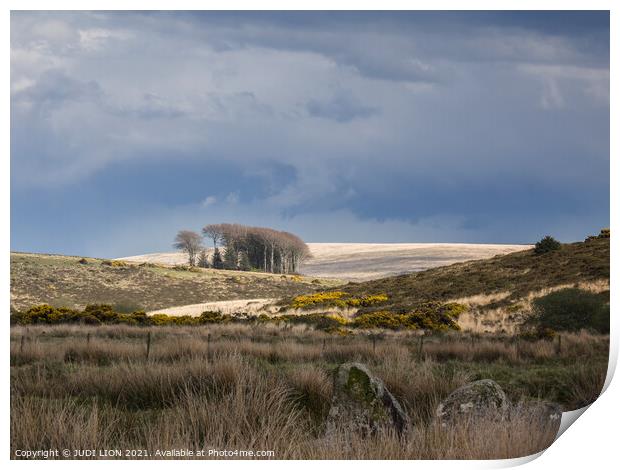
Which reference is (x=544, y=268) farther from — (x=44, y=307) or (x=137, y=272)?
(x=44, y=307)

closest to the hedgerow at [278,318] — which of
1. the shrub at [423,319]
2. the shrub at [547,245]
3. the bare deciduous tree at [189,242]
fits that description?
the shrub at [423,319]

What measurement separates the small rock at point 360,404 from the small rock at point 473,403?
1.04 ft

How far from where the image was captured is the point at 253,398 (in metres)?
4.29

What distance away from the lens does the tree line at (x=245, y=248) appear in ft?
21.4

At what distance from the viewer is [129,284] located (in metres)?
8.80

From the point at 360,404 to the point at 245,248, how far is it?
3.45 metres

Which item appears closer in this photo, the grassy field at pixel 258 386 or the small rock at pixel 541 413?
the grassy field at pixel 258 386

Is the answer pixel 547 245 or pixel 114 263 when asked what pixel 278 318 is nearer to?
pixel 114 263

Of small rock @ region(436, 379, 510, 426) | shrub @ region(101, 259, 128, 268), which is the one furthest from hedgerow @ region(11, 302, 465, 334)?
small rock @ region(436, 379, 510, 426)

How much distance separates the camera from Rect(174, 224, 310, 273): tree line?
6523 millimetres

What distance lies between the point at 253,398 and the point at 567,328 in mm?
4238

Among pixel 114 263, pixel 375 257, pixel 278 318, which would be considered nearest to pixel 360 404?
pixel 278 318

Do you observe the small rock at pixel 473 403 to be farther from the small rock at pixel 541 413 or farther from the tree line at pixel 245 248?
the tree line at pixel 245 248
